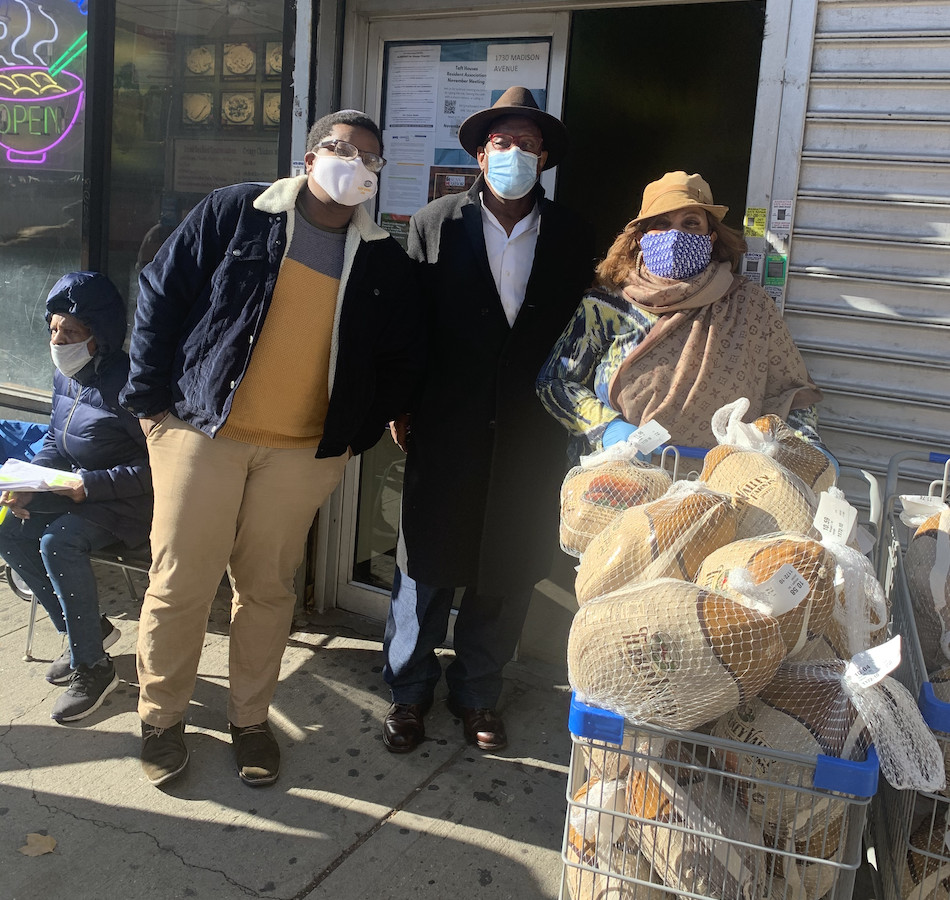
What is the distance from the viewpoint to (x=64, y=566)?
3430mm

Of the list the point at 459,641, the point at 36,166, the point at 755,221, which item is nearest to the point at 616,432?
the point at 755,221

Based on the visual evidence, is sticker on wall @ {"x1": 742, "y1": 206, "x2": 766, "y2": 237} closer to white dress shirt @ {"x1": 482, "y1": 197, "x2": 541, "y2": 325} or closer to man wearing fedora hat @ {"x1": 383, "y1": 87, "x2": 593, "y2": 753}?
man wearing fedora hat @ {"x1": 383, "y1": 87, "x2": 593, "y2": 753}

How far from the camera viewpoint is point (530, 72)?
3.79 meters

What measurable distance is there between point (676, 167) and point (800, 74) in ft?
8.31

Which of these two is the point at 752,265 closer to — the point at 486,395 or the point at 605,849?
the point at 486,395

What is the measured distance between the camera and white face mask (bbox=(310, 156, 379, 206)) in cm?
280

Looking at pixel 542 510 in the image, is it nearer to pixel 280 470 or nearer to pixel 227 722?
pixel 280 470

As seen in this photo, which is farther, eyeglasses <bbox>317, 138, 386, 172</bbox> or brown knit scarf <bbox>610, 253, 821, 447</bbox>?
eyeglasses <bbox>317, 138, 386, 172</bbox>

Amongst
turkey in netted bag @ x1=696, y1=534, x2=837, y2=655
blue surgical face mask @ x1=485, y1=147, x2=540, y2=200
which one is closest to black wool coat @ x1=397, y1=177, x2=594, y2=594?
blue surgical face mask @ x1=485, y1=147, x2=540, y2=200

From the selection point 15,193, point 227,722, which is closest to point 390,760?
point 227,722

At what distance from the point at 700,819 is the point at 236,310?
193 cm

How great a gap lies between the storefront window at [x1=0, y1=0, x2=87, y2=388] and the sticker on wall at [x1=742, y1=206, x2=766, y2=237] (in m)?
3.64

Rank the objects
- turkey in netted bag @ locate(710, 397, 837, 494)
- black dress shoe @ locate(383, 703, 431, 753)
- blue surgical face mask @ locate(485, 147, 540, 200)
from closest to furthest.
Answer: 1. turkey in netted bag @ locate(710, 397, 837, 494)
2. blue surgical face mask @ locate(485, 147, 540, 200)
3. black dress shoe @ locate(383, 703, 431, 753)

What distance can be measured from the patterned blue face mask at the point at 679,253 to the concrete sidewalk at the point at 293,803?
1744mm
